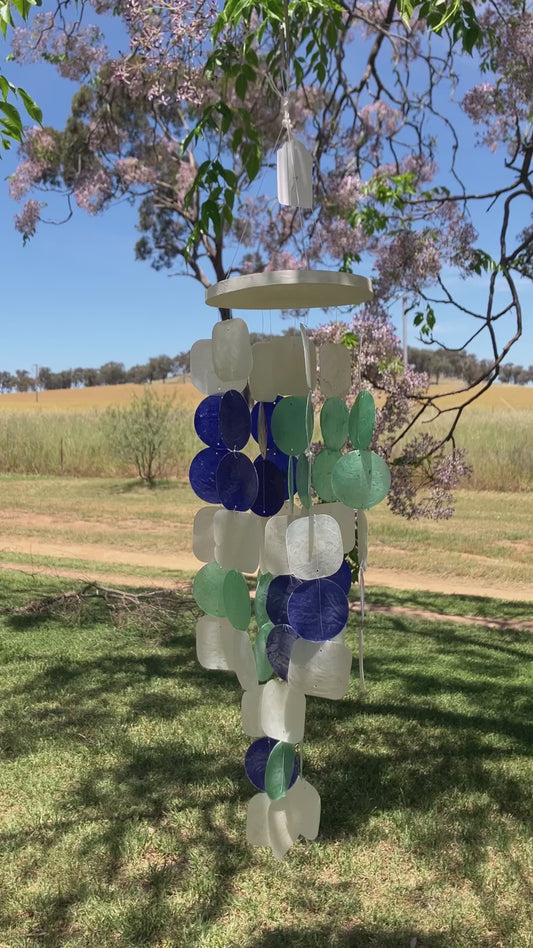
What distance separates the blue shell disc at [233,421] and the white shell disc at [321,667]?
0.37m

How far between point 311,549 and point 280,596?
0.59ft

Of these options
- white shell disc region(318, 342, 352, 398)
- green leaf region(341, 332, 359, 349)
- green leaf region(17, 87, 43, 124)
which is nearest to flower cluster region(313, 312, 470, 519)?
green leaf region(341, 332, 359, 349)

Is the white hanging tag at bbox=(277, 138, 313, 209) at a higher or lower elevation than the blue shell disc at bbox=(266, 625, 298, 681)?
higher

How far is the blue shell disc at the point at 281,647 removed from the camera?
1.34 metres

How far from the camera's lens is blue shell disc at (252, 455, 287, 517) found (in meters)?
1.46

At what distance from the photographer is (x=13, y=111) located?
7.00 ft

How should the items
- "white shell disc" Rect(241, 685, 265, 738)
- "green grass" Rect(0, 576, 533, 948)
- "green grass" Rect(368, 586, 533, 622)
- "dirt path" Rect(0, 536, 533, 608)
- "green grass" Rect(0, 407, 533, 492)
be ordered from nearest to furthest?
"white shell disc" Rect(241, 685, 265, 738) → "green grass" Rect(0, 576, 533, 948) → "green grass" Rect(368, 586, 533, 622) → "dirt path" Rect(0, 536, 533, 608) → "green grass" Rect(0, 407, 533, 492)

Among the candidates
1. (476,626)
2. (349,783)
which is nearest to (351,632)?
(476,626)

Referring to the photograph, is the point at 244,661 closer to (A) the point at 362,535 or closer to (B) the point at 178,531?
(A) the point at 362,535

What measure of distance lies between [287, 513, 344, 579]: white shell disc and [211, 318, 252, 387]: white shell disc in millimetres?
302

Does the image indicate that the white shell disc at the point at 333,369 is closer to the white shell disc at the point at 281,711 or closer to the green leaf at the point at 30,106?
the white shell disc at the point at 281,711

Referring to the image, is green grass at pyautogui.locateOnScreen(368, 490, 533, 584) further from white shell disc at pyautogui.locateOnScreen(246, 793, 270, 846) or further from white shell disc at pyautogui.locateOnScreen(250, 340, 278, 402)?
white shell disc at pyautogui.locateOnScreen(250, 340, 278, 402)

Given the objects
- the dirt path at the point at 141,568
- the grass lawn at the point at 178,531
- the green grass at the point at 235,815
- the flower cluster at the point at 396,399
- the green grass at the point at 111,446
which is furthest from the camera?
the green grass at the point at 111,446

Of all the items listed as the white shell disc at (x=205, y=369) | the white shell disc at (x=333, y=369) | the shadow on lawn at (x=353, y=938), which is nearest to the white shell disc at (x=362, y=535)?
the white shell disc at (x=333, y=369)
